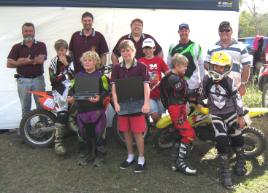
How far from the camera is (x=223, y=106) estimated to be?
4918 millimetres

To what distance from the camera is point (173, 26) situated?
738 centimetres

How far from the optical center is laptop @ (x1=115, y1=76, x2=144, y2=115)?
5.01 meters

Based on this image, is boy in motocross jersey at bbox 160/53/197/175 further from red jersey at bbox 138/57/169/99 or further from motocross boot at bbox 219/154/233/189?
red jersey at bbox 138/57/169/99

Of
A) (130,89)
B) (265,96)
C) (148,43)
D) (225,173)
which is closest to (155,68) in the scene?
(148,43)

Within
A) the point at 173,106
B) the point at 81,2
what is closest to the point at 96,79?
the point at 173,106

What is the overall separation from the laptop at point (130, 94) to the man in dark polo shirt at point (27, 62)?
1753 millimetres

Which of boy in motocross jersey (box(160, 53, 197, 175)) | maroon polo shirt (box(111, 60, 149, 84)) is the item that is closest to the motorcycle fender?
boy in motocross jersey (box(160, 53, 197, 175))

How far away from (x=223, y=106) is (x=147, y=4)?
2957mm

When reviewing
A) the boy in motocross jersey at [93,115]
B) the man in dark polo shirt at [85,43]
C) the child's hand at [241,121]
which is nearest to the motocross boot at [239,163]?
the child's hand at [241,121]

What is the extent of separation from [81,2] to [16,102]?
2152 millimetres

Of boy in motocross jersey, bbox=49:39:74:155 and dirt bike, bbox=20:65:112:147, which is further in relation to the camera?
dirt bike, bbox=20:65:112:147

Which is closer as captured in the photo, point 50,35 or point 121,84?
point 121,84

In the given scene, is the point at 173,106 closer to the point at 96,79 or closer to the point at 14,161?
the point at 96,79

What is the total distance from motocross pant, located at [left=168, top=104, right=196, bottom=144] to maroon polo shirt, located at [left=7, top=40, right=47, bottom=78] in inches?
94.9
